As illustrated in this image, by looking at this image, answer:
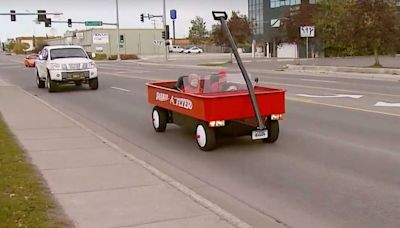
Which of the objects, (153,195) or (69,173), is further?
(69,173)

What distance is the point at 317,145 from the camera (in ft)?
31.7

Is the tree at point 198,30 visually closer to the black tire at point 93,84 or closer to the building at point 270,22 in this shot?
the building at point 270,22

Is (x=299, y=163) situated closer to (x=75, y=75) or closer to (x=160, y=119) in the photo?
(x=160, y=119)

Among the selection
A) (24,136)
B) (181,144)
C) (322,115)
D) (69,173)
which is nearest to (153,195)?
(69,173)

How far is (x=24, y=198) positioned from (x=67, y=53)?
1862cm

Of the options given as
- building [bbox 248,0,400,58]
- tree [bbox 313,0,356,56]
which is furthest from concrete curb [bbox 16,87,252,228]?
building [bbox 248,0,400,58]

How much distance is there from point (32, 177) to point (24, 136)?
3.83 meters

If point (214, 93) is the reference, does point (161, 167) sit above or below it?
below

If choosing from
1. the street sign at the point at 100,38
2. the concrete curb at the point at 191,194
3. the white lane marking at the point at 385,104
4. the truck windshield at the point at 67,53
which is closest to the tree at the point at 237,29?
the truck windshield at the point at 67,53

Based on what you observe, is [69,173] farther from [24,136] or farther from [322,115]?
[322,115]

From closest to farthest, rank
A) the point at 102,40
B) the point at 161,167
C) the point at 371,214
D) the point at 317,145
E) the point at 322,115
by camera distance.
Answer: the point at 371,214, the point at 161,167, the point at 317,145, the point at 322,115, the point at 102,40

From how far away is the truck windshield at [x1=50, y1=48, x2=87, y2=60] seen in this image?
77.7 feet

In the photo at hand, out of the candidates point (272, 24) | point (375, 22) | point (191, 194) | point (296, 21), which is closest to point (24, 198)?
point (191, 194)

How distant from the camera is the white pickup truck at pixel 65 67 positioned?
896 inches
